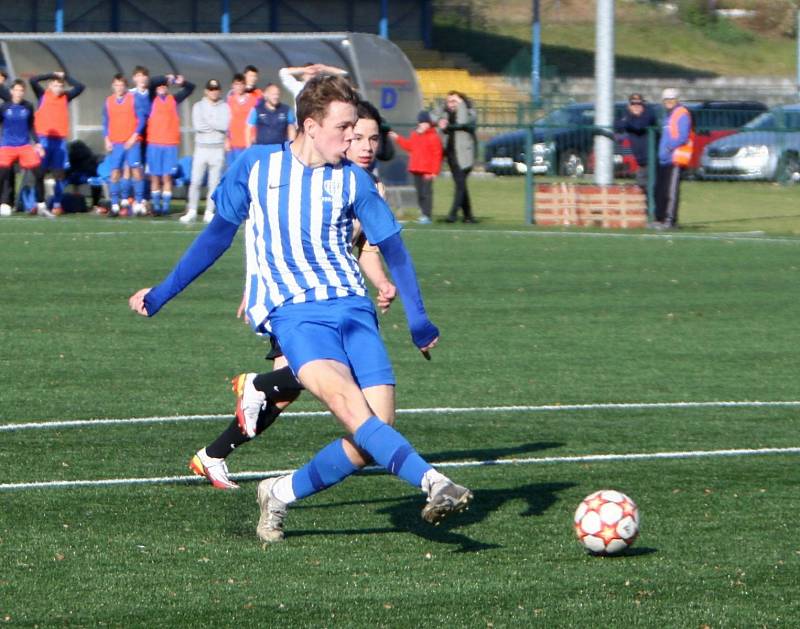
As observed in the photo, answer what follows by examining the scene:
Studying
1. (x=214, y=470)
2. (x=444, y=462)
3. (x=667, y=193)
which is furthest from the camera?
(x=667, y=193)

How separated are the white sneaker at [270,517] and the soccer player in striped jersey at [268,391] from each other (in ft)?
Result: 2.56

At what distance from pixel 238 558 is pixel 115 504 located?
1.14m

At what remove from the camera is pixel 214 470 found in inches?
302

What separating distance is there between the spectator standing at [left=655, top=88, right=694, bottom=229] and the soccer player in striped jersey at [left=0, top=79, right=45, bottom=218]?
8557 millimetres

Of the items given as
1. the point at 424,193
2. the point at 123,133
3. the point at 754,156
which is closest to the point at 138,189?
the point at 123,133

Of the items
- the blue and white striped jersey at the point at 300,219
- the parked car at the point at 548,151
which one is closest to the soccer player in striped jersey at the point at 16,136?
the parked car at the point at 548,151

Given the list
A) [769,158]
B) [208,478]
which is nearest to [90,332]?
[208,478]

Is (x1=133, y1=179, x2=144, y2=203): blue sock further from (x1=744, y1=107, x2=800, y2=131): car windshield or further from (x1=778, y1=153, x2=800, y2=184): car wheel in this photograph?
(x1=744, y1=107, x2=800, y2=131): car windshield

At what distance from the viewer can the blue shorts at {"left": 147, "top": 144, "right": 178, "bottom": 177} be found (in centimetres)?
2359

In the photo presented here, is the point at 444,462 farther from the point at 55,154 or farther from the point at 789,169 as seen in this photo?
the point at 789,169

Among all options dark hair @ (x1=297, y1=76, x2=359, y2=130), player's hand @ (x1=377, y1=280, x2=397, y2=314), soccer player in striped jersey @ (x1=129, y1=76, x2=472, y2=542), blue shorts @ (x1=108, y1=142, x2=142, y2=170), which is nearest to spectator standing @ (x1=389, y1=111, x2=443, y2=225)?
blue shorts @ (x1=108, y1=142, x2=142, y2=170)

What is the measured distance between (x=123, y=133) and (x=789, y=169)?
1492 cm

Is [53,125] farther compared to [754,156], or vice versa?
[754,156]

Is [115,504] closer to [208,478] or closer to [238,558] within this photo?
[208,478]
